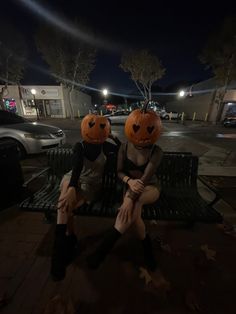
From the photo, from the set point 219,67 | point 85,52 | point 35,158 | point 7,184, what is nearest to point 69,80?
point 85,52

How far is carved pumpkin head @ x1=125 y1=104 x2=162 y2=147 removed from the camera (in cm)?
203

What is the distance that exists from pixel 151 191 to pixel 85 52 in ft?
72.1

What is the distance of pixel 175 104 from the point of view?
108 feet

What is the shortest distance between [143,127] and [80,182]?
1002mm

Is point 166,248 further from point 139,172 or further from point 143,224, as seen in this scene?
point 139,172

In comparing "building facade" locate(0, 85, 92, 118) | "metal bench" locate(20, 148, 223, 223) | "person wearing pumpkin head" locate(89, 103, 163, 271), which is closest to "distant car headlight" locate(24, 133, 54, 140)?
"metal bench" locate(20, 148, 223, 223)

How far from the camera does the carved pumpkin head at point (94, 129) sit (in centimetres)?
218

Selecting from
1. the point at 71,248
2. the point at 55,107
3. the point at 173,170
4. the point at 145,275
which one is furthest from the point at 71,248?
the point at 55,107

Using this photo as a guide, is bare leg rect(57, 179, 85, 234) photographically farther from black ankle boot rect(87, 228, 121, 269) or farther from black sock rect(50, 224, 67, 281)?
black ankle boot rect(87, 228, 121, 269)

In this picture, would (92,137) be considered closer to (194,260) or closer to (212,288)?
(194,260)

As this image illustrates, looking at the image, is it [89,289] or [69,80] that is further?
[69,80]

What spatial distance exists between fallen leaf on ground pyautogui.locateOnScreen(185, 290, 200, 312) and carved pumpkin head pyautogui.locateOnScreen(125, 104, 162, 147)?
1575 mm

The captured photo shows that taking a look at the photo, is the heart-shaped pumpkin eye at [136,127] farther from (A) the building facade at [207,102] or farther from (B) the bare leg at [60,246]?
(A) the building facade at [207,102]

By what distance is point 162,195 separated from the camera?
275 cm
